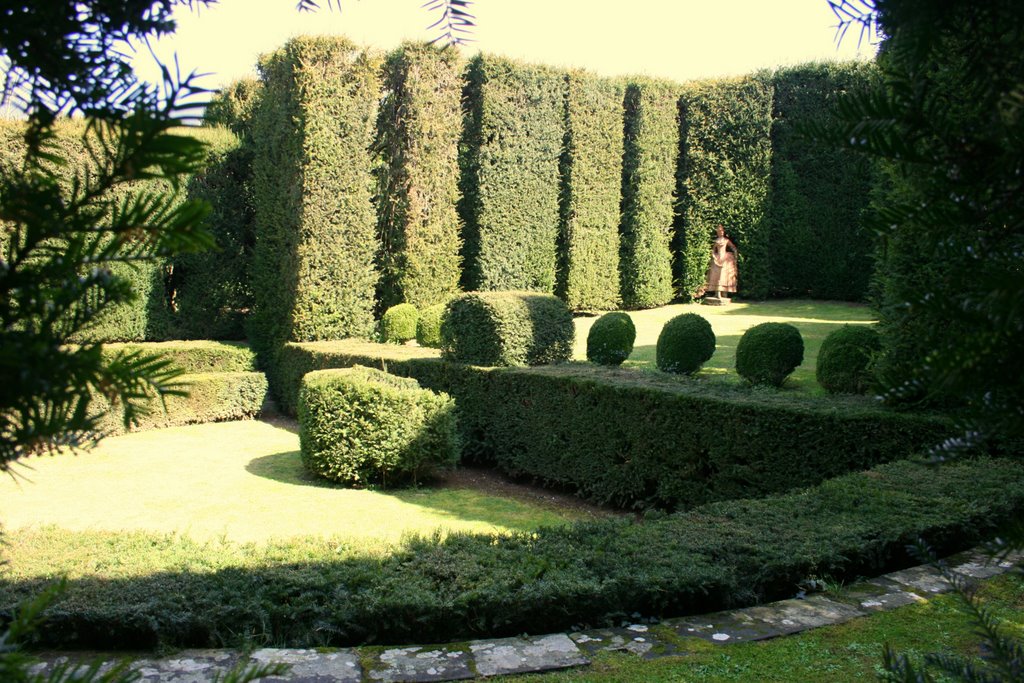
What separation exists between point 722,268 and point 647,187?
2.71 metres

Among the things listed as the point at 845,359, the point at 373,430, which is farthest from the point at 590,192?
the point at 373,430

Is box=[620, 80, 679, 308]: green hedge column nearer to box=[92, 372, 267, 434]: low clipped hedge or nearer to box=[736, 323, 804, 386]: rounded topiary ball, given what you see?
box=[736, 323, 804, 386]: rounded topiary ball

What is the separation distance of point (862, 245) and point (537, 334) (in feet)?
39.4

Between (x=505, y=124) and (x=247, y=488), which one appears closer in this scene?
(x=247, y=488)

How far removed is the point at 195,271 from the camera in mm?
16375

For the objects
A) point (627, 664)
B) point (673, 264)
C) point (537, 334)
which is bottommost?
point (627, 664)

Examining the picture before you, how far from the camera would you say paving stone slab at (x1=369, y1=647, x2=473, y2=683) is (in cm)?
342

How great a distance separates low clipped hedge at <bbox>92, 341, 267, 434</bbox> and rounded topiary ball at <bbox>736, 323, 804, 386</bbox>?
8006 millimetres

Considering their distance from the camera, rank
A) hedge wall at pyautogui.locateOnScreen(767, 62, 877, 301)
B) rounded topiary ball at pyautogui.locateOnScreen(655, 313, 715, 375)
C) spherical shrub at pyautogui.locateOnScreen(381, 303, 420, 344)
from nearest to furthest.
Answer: rounded topiary ball at pyautogui.locateOnScreen(655, 313, 715, 375) < spherical shrub at pyautogui.locateOnScreen(381, 303, 420, 344) < hedge wall at pyautogui.locateOnScreen(767, 62, 877, 301)

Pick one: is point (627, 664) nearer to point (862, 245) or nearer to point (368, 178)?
point (368, 178)

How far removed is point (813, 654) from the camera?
358 cm

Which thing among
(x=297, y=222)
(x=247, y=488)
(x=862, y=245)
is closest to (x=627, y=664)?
(x=247, y=488)

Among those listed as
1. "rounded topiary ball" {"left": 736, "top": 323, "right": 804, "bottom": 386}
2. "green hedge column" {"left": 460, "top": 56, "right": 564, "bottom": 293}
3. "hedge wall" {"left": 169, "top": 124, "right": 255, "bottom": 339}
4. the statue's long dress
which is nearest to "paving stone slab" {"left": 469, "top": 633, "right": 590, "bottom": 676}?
"rounded topiary ball" {"left": 736, "top": 323, "right": 804, "bottom": 386}

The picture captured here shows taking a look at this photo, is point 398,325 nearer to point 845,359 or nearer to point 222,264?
point 222,264
